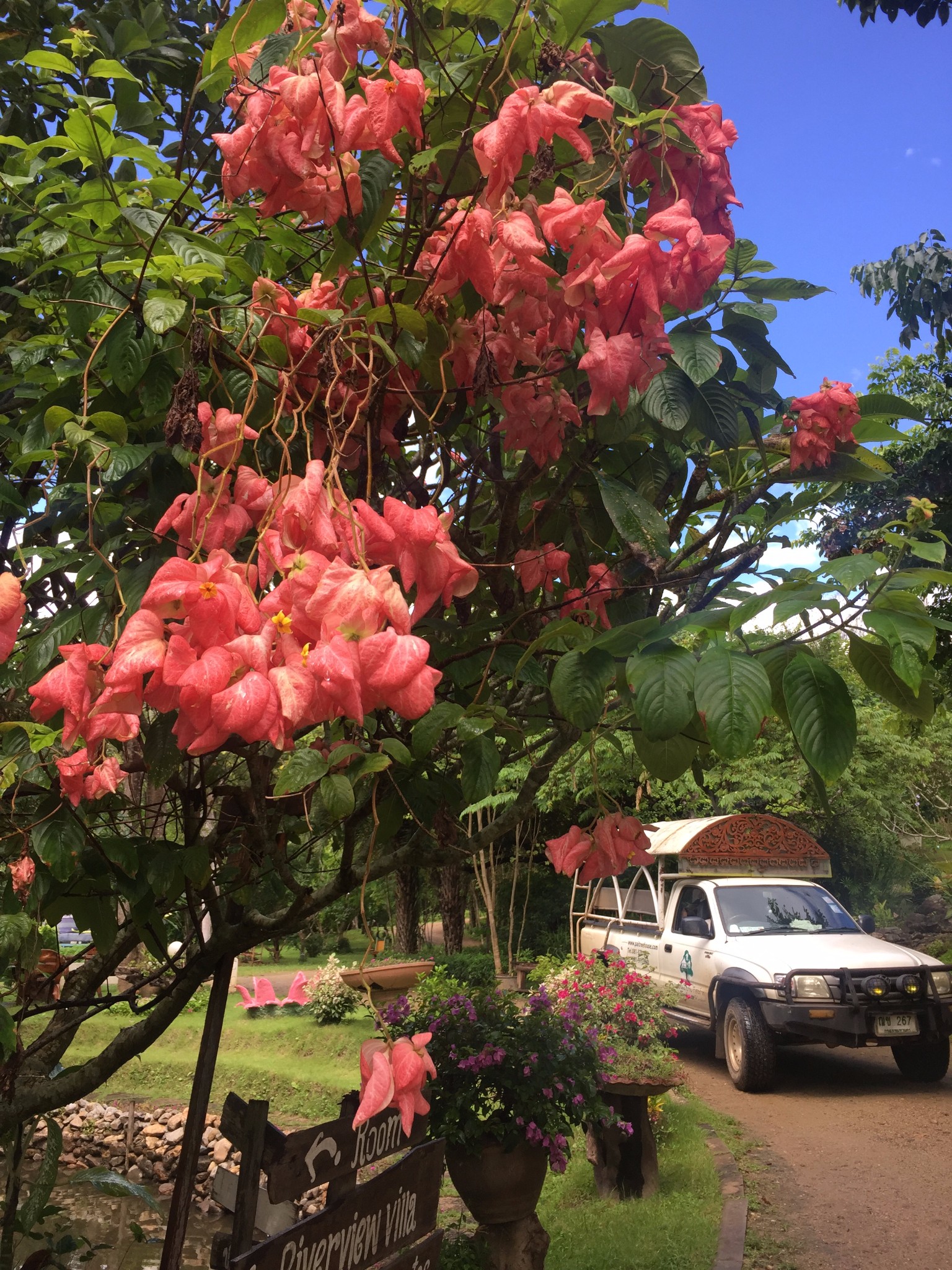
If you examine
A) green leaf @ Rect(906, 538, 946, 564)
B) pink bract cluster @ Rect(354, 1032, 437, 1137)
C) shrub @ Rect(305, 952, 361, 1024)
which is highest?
green leaf @ Rect(906, 538, 946, 564)

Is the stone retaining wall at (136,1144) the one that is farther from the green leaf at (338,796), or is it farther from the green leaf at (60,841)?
the green leaf at (338,796)

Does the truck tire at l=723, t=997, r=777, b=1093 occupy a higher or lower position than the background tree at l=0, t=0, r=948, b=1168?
lower

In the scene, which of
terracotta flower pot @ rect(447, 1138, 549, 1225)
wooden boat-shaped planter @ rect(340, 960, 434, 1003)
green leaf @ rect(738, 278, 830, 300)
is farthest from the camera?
wooden boat-shaped planter @ rect(340, 960, 434, 1003)

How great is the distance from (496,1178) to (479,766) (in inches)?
120

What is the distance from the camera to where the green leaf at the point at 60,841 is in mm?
1807

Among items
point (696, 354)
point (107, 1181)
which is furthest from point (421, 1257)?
point (696, 354)

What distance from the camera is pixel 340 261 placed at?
1480mm

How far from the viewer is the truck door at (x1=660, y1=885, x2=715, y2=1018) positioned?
27.1ft

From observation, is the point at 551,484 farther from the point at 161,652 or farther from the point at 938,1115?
the point at 938,1115

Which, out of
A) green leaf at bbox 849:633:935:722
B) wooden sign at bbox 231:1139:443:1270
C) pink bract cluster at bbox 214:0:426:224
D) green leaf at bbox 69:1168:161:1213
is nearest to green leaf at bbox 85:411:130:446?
pink bract cluster at bbox 214:0:426:224

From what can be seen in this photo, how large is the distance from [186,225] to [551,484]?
2.92 feet

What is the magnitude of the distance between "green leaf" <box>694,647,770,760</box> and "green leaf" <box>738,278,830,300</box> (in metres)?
0.90

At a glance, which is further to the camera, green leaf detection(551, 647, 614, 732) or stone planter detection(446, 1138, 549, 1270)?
stone planter detection(446, 1138, 549, 1270)

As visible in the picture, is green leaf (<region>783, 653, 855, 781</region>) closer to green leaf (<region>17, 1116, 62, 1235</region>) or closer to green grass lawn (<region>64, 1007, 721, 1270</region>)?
green leaf (<region>17, 1116, 62, 1235</region>)
